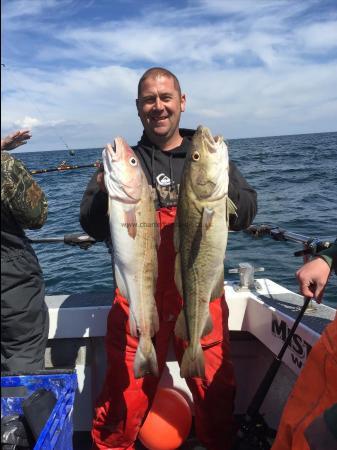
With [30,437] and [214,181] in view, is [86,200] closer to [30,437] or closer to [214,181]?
[214,181]

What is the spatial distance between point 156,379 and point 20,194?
5.72 feet

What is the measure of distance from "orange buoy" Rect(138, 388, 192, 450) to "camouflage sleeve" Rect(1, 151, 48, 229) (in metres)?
1.87

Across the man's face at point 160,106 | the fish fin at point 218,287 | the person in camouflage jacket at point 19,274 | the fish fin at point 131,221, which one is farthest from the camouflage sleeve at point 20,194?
the fish fin at point 218,287

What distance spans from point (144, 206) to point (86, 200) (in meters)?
→ 0.62

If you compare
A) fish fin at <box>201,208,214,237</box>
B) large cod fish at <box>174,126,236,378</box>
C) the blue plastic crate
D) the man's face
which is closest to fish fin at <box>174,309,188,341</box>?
large cod fish at <box>174,126,236,378</box>

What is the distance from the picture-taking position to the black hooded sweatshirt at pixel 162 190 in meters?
3.02

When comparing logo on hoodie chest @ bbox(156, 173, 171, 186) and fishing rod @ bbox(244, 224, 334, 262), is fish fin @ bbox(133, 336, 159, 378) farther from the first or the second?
fishing rod @ bbox(244, 224, 334, 262)

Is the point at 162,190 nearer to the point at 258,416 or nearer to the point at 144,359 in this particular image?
the point at 144,359

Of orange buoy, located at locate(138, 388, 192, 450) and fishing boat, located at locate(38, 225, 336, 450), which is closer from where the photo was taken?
orange buoy, located at locate(138, 388, 192, 450)

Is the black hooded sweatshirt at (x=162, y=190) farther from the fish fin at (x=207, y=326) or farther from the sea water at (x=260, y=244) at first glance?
the sea water at (x=260, y=244)

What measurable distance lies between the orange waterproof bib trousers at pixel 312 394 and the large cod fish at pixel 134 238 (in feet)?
3.12

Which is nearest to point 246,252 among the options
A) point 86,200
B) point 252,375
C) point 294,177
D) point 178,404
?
point 252,375

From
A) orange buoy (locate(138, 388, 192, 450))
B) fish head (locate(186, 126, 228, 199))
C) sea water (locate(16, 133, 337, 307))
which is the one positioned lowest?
sea water (locate(16, 133, 337, 307))

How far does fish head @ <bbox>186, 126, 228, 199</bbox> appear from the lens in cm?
261
